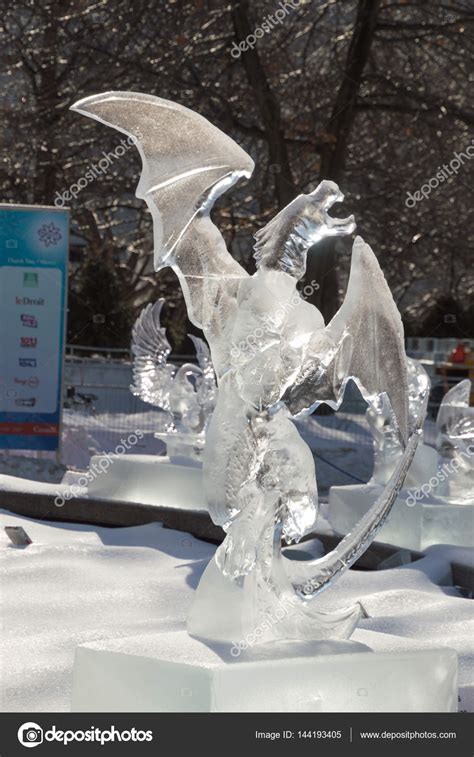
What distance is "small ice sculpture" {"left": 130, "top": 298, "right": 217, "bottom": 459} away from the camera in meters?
8.60

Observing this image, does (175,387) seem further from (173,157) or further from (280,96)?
(280,96)

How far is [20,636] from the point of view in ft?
17.3

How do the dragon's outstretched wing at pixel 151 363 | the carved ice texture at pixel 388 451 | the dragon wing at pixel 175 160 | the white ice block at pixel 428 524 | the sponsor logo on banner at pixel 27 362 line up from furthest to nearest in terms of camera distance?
the sponsor logo on banner at pixel 27 362 < the dragon's outstretched wing at pixel 151 363 < the carved ice texture at pixel 388 451 < the white ice block at pixel 428 524 < the dragon wing at pixel 175 160

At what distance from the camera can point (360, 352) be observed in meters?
3.93

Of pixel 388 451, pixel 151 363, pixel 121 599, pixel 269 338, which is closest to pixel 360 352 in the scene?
pixel 269 338

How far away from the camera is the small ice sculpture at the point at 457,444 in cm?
748

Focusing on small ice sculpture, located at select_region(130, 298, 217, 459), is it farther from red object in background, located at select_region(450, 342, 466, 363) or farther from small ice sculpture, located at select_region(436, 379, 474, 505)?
red object in background, located at select_region(450, 342, 466, 363)

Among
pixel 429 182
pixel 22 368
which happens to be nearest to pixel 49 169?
pixel 429 182

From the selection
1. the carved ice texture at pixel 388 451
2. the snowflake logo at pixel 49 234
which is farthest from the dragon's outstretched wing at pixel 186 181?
the snowflake logo at pixel 49 234

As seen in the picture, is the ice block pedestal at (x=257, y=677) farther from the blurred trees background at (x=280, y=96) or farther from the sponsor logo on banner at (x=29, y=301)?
the blurred trees background at (x=280, y=96)

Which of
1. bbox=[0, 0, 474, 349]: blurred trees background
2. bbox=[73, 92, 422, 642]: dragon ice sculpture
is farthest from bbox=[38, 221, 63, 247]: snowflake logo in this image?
bbox=[73, 92, 422, 642]: dragon ice sculpture

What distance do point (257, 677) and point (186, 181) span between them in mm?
1853

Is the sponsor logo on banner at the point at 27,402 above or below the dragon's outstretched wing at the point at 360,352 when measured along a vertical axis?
below

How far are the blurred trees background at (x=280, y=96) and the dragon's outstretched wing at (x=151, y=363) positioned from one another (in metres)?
7.42
